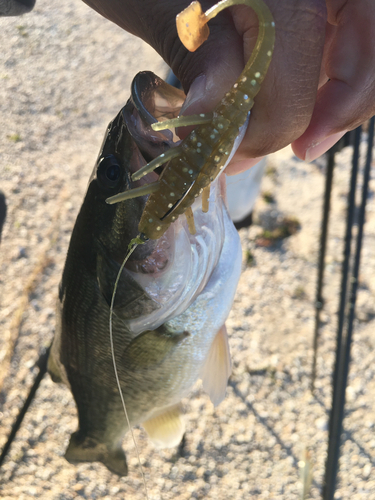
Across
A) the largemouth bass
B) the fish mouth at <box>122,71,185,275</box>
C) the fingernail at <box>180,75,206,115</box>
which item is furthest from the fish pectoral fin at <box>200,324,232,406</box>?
the fingernail at <box>180,75,206,115</box>

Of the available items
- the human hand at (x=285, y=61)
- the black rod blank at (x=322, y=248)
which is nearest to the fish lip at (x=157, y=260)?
the human hand at (x=285, y=61)

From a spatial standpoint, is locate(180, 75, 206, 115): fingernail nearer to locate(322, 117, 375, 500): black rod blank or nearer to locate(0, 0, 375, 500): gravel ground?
locate(0, 0, 375, 500): gravel ground

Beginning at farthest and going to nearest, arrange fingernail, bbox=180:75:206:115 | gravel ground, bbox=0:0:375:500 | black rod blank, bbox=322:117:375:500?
gravel ground, bbox=0:0:375:500 < black rod blank, bbox=322:117:375:500 < fingernail, bbox=180:75:206:115

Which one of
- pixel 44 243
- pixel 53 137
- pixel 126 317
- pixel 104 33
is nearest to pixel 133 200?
pixel 126 317

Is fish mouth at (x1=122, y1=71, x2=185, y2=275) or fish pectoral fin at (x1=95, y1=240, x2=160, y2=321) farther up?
fish mouth at (x1=122, y1=71, x2=185, y2=275)

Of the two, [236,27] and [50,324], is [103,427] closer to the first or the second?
[50,324]

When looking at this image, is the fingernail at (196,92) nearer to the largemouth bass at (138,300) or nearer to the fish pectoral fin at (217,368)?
the largemouth bass at (138,300)

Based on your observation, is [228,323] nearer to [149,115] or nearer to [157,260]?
[157,260]

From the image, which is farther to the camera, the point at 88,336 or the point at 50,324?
the point at 50,324
